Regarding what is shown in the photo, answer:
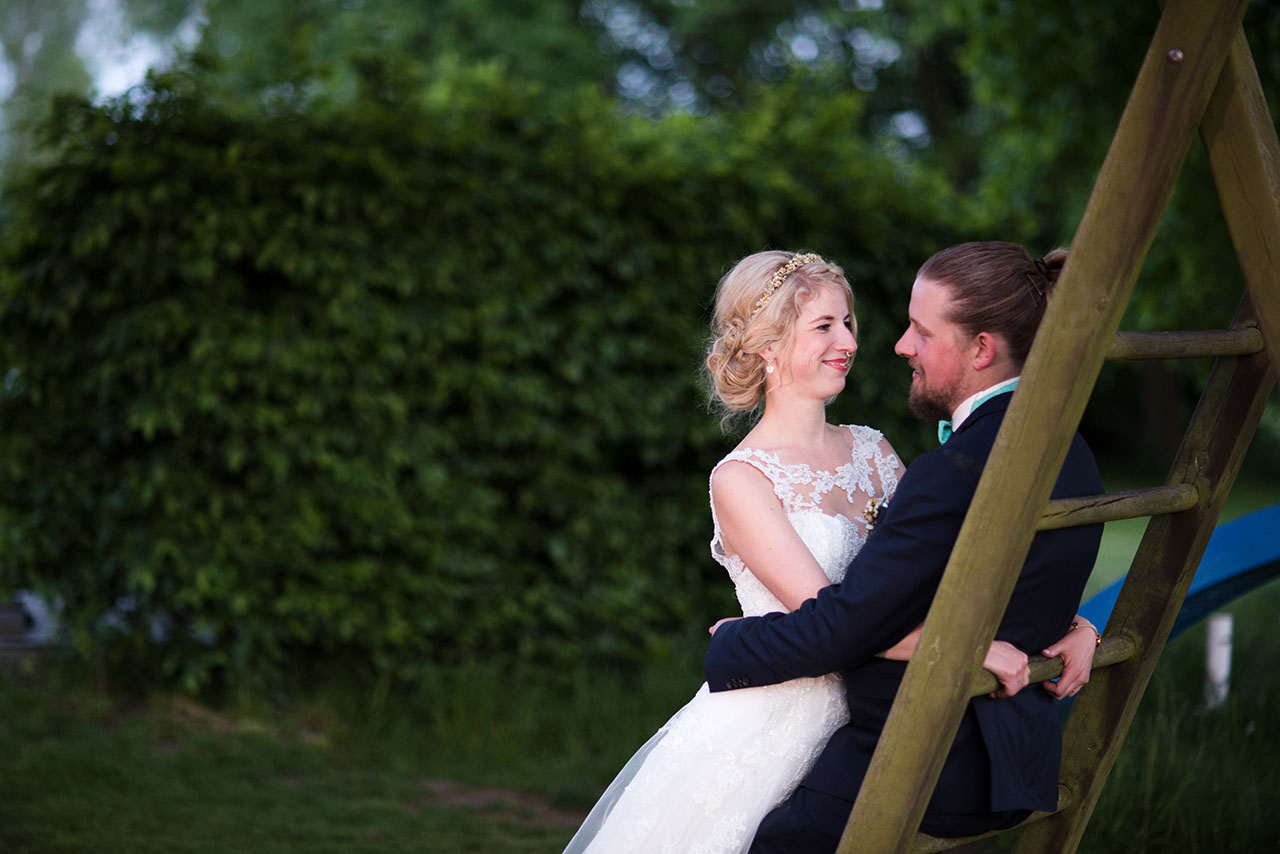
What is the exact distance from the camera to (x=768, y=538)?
7.79 ft

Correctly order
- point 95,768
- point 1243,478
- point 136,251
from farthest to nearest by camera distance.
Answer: point 1243,478 < point 136,251 < point 95,768

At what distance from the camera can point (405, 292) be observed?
221 inches

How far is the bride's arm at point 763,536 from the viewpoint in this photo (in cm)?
231

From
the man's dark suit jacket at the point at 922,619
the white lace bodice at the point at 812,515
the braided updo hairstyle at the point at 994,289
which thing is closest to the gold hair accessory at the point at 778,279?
the white lace bodice at the point at 812,515

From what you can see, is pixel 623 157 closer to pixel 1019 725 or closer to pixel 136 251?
pixel 136 251

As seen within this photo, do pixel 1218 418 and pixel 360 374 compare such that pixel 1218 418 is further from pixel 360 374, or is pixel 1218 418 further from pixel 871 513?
pixel 360 374

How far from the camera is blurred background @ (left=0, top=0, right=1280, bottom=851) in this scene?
5.27 metres

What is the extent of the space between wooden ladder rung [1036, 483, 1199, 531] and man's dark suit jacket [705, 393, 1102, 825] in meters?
0.08

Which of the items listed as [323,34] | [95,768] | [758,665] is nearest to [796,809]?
[758,665]

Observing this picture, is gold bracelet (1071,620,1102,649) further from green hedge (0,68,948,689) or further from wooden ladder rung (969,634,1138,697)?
green hedge (0,68,948,689)

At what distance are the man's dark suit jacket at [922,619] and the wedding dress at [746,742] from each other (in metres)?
0.20

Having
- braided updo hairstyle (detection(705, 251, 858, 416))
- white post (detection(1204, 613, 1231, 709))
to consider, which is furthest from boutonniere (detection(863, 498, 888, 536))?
white post (detection(1204, 613, 1231, 709))

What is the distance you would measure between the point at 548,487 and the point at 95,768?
2321 millimetres

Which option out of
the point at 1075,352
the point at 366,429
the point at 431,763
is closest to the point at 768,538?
the point at 1075,352
